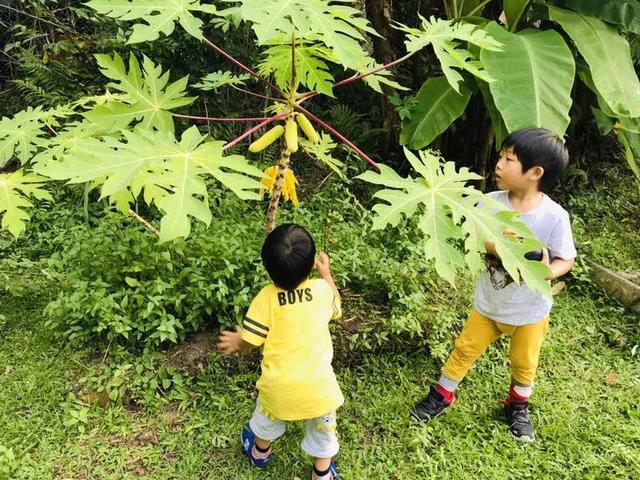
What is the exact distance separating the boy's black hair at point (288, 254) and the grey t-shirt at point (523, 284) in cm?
87

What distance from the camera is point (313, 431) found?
213 cm

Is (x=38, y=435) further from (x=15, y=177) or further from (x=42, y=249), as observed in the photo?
(x=42, y=249)

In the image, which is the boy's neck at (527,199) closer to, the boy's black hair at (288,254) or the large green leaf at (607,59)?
the boy's black hair at (288,254)

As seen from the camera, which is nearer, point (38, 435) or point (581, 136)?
point (38, 435)

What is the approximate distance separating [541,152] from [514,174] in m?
0.13

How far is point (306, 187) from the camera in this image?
4.19 metres

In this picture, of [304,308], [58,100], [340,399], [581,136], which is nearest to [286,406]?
[340,399]

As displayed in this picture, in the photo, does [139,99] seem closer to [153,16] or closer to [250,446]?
[153,16]

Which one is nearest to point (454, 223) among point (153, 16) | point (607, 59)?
point (153, 16)

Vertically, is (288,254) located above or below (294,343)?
above

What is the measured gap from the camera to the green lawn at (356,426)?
92.4 inches

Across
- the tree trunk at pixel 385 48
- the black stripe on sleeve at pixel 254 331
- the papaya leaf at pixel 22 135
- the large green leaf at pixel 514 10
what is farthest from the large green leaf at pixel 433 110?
the papaya leaf at pixel 22 135

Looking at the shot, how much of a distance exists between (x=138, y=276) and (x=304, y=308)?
4.38 ft

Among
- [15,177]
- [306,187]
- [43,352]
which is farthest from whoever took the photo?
[306,187]
